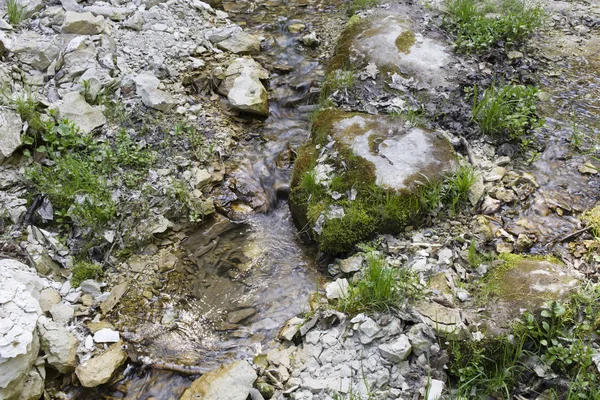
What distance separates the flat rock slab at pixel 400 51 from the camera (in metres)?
5.53

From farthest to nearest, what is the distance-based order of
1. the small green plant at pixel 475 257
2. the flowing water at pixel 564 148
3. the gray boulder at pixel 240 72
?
the gray boulder at pixel 240 72 < the flowing water at pixel 564 148 < the small green plant at pixel 475 257

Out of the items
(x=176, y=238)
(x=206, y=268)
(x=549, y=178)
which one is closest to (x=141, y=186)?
(x=176, y=238)

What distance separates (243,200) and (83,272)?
175cm

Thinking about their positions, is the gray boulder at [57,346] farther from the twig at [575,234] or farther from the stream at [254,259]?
the twig at [575,234]

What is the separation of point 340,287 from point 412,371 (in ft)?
2.99

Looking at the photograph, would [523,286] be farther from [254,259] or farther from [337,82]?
[337,82]

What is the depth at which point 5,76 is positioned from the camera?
4859mm

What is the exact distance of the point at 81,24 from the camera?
18.6 feet

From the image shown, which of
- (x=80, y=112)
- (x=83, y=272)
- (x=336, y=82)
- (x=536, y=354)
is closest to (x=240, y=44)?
(x=336, y=82)

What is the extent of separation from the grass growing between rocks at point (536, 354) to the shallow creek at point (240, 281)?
145 cm

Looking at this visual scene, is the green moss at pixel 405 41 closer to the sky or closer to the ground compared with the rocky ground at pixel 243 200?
closer to the sky

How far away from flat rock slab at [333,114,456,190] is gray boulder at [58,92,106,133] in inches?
101

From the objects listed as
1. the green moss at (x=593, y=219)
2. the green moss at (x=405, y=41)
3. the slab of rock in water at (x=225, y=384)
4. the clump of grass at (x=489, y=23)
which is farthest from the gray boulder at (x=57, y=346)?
the clump of grass at (x=489, y=23)

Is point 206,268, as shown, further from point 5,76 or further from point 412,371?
point 5,76
